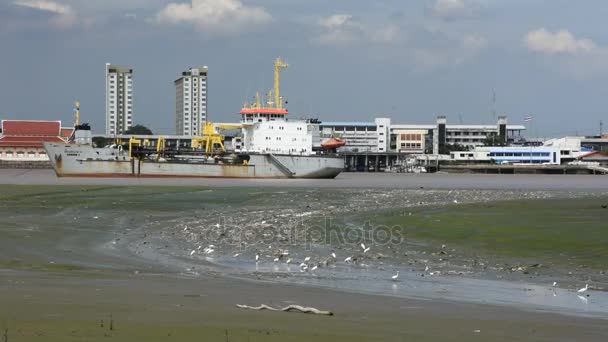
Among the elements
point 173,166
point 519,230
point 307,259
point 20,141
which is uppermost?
point 20,141

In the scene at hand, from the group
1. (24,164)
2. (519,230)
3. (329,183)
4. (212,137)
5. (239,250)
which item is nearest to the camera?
(239,250)

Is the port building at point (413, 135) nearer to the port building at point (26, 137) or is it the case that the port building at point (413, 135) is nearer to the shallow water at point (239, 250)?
the port building at point (26, 137)

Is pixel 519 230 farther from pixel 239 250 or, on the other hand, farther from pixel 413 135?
pixel 413 135

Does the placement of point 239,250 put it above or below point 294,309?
below

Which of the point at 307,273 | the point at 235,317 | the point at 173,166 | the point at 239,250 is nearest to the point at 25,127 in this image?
the point at 173,166

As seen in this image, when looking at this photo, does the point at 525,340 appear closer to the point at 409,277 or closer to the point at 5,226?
the point at 409,277

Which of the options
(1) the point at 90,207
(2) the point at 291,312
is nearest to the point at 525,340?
(2) the point at 291,312

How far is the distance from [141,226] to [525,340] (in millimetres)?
18921

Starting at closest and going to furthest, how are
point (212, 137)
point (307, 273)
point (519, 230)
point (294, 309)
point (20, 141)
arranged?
point (294, 309), point (307, 273), point (519, 230), point (212, 137), point (20, 141)

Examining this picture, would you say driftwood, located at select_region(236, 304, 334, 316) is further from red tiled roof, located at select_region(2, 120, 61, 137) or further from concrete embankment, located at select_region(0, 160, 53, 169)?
red tiled roof, located at select_region(2, 120, 61, 137)

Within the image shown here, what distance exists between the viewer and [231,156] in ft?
270

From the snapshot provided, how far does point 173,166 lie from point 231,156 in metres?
6.00

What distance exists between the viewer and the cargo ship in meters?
78.2

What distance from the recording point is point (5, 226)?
2383 cm
